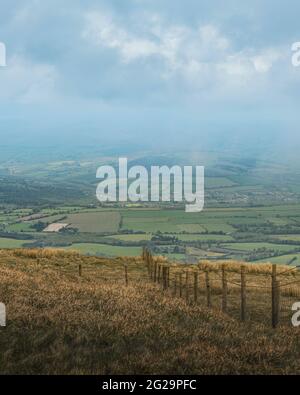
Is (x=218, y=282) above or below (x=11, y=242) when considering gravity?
above

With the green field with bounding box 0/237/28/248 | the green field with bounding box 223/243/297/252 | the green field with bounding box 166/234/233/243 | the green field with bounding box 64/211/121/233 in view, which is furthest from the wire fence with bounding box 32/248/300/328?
the green field with bounding box 64/211/121/233

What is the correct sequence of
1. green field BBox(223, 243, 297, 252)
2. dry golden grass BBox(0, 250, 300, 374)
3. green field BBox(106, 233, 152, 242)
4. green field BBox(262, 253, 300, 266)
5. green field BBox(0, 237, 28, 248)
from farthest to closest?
1. green field BBox(106, 233, 152, 242)
2. green field BBox(223, 243, 297, 252)
3. green field BBox(0, 237, 28, 248)
4. green field BBox(262, 253, 300, 266)
5. dry golden grass BBox(0, 250, 300, 374)

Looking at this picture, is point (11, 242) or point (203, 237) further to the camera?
point (203, 237)

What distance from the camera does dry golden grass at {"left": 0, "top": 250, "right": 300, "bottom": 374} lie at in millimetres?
9477

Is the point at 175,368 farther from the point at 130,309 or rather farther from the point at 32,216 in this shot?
the point at 32,216

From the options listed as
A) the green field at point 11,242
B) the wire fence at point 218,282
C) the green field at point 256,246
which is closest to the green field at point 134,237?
the green field at point 256,246

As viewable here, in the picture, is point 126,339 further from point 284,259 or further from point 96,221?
point 96,221

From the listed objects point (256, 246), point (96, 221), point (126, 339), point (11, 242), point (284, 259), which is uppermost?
point (126, 339)

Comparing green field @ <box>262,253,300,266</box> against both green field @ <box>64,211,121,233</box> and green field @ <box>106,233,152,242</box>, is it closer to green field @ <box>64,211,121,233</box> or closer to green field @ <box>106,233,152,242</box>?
green field @ <box>106,233,152,242</box>

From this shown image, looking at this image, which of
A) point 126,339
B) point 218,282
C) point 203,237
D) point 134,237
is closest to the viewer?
point 126,339

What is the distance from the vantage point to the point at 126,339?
11242 mm

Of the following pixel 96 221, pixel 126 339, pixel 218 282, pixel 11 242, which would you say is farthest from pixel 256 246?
pixel 126 339

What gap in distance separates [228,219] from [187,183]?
70.8 metres

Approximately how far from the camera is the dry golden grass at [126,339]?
9.48m
